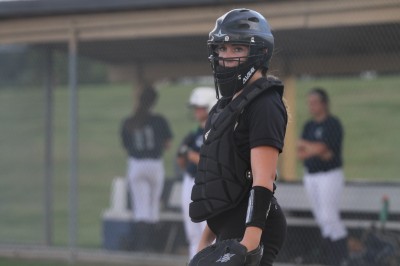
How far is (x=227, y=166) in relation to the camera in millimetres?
3443

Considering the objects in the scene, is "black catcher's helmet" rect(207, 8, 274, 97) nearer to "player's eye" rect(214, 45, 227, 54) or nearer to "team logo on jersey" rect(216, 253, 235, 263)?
"player's eye" rect(214, 45, 227, 54)

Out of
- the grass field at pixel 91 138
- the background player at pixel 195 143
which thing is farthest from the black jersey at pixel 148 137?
the background player at pixel 195 143

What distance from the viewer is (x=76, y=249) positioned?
912cm

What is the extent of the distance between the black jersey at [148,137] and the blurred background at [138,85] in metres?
0.57

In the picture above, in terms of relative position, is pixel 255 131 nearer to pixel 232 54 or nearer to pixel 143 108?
pixel 232 54

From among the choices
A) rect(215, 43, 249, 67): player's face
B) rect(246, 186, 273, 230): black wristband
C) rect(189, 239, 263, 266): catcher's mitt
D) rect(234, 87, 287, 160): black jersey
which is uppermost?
rect(215, 43, 249, 67): player's face

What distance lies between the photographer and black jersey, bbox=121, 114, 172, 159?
9570 millimetres

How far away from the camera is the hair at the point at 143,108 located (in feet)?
31.7

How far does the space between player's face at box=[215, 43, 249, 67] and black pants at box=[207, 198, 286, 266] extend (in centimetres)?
58

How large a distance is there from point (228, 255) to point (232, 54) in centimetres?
84

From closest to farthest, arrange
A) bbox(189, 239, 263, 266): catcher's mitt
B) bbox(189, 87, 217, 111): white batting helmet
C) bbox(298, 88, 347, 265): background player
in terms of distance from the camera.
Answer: bbox(189, 239, 263, 266): catcher's mitt < bbox(189, 87, 217, 111): white batting helmet < bbox(298, 88, 347, 265): background player

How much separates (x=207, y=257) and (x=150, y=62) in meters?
7.54

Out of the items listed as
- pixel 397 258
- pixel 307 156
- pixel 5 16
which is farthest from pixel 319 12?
pixel 5 16

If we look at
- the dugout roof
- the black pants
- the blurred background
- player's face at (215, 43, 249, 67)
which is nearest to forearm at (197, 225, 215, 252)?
the black pants
